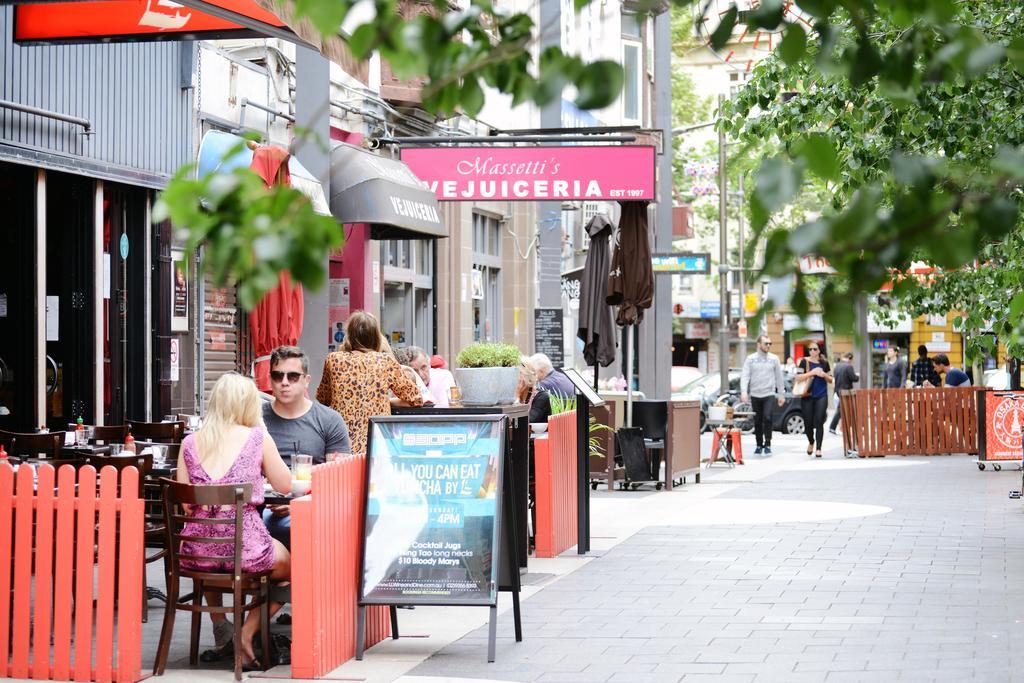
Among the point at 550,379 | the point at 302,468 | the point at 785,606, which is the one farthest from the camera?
the point at 550,379

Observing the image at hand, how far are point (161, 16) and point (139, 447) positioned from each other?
118 inches

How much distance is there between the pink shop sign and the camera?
48.9 feet

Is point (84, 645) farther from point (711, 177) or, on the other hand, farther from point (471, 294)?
point (711, 177)

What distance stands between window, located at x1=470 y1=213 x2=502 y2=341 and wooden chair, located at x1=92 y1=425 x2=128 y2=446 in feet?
41.7

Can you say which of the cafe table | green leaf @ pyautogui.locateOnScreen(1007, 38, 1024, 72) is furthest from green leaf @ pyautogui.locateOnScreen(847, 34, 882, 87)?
the cafe table

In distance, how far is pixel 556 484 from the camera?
39.4 ft

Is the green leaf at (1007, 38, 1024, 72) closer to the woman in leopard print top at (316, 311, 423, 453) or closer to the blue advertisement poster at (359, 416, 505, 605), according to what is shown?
the blue advertisement poster at (359, 416, 505, 605)

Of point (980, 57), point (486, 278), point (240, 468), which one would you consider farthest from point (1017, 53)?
point (486, 278)

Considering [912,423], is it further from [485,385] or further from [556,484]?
[485,385]

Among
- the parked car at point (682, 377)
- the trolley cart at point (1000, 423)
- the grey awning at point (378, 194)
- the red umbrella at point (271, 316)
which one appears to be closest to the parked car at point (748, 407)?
the parked car at point (682, 377)

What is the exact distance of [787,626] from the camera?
8812mm

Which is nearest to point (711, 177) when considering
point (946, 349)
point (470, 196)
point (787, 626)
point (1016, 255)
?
point (946, 349)

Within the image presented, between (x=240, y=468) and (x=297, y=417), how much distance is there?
1.31 m

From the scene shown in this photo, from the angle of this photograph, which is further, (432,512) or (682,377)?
(682,377)
